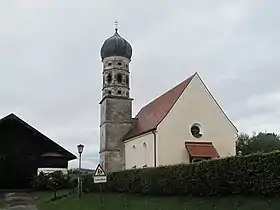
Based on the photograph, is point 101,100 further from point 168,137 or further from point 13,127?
point 13,127

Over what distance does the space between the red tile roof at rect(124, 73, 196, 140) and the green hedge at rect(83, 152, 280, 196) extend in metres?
13.9

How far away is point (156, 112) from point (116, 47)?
1086 centimetres

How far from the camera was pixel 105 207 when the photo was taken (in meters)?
19.0

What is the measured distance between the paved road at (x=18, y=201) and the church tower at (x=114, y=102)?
17.6 m

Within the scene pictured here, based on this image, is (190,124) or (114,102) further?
(114,102)

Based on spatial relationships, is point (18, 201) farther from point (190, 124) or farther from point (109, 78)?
point (109, 78)

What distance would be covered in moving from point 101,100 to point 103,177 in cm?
2802

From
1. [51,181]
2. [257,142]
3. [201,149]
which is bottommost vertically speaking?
[51,181]

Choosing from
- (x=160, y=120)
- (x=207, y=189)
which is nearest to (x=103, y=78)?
(x=160, y=120)

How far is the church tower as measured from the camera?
4428cm

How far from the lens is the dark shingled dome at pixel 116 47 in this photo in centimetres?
4694

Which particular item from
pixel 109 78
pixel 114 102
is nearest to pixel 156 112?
pixel 114 102

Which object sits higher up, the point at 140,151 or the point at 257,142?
the point at 257,142

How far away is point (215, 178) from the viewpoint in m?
15.9
